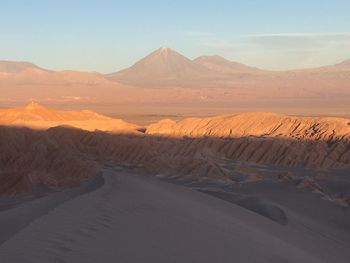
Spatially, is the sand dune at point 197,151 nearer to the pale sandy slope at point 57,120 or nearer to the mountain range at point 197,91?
the pale sandy slope at point 57,120

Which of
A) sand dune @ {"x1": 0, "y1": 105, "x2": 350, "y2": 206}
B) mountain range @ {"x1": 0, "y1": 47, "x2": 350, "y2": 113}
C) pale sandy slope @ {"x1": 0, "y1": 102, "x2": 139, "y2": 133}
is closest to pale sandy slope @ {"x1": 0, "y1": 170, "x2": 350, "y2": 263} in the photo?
sand dune @ {"x1": 0, "y1": 105, "x2": 350, "y2": 206}

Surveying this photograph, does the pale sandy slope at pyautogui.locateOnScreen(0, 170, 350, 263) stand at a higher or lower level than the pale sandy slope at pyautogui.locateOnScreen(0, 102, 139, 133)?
higher

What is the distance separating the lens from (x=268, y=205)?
726 inches

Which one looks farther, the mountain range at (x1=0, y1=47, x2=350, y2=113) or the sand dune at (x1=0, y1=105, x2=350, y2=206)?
the mountain range at (x1=0, y1=47, x2=350, y2=113)

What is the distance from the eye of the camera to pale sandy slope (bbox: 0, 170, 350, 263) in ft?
23.4

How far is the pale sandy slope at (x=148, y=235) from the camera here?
712 cm

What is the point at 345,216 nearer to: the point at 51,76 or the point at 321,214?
the point at 321,214

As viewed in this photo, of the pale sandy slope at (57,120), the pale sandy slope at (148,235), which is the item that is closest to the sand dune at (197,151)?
the pale sandy slope at (57,120)

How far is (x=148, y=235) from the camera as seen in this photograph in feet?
29.6

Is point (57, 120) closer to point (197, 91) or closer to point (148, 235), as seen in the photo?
point (148, 235)

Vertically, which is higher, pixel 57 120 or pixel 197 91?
pixel 197 91

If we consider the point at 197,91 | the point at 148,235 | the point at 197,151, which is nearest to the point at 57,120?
the point at 197,151

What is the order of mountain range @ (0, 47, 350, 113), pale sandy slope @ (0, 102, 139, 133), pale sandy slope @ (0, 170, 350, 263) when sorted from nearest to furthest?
pale sandy slope @ (0, 170, 350, 263), pale sandy slope @ (0, 102, 139, 133), mountain range @ (0, 47, 350, 113)

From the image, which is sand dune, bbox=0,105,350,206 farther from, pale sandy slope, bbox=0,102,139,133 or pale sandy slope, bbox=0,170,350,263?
pale sandy slope, bbox=0,170,350,263
